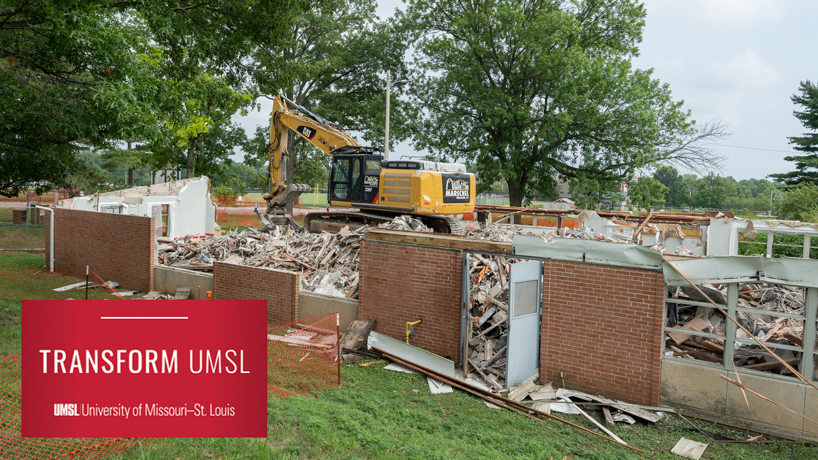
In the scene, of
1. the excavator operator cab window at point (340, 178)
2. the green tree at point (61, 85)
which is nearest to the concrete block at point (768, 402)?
the green tree at point (61, 85)

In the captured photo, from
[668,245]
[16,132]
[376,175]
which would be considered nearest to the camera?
[16,132]

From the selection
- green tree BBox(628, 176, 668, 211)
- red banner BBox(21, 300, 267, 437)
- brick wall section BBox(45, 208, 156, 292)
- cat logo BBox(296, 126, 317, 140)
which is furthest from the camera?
green tree BBox(628, 176, 668, 211)

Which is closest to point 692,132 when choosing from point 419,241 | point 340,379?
point 419,241

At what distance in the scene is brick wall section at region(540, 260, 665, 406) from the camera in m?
8.18

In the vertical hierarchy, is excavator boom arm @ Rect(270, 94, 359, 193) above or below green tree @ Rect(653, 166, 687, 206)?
below

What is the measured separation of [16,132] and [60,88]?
1380 mm

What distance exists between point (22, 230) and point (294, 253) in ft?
66.4

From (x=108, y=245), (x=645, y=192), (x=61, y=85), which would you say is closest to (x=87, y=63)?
(x=61, y=85)

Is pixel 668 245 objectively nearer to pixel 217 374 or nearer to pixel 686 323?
pixel 686 323

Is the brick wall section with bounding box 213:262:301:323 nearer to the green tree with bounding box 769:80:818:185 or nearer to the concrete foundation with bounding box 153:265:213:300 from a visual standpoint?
the concrete foundation with bounding box 153:265:213:300

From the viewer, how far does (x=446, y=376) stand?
9297mm

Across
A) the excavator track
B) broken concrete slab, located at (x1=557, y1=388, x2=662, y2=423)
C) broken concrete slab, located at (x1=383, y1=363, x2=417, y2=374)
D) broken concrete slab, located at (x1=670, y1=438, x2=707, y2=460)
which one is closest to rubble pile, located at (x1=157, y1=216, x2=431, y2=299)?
the excavator track

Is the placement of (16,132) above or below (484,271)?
above

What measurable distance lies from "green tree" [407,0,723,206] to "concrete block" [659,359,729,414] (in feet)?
66.7
